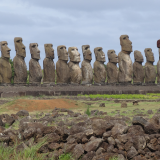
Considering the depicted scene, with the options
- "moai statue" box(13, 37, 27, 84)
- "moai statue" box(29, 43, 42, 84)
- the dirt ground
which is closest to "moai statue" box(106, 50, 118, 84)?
"moai statue" box(29, 43, 42, 84)

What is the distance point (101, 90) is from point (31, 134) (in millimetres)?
11593

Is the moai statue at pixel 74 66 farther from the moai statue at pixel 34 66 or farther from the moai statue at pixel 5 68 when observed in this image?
the moai statue at pixel 5 68

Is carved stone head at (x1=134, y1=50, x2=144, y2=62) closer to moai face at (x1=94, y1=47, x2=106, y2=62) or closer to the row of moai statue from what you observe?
the row of moai statue

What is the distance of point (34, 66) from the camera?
16.9 meters

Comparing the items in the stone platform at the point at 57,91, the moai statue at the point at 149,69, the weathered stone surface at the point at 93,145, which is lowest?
the stone platform at the point at 57,91

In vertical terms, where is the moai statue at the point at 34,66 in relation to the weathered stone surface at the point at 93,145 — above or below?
above

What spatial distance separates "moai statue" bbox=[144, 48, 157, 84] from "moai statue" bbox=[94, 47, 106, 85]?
11.2ft

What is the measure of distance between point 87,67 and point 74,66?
963mm

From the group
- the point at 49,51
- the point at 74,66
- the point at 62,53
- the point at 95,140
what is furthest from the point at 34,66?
the point at 95,140

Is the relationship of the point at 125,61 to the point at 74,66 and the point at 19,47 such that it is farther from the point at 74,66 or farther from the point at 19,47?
the point at 19,47

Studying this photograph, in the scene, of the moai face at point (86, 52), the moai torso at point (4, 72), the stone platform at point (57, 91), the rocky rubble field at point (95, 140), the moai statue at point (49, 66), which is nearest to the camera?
the rocky rubble field at point (95, 140)

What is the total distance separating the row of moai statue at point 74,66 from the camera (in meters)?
16.7

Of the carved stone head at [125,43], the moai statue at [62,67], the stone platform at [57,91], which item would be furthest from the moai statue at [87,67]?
the stone platform at [57,91]

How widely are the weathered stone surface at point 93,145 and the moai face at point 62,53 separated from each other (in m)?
14.1
